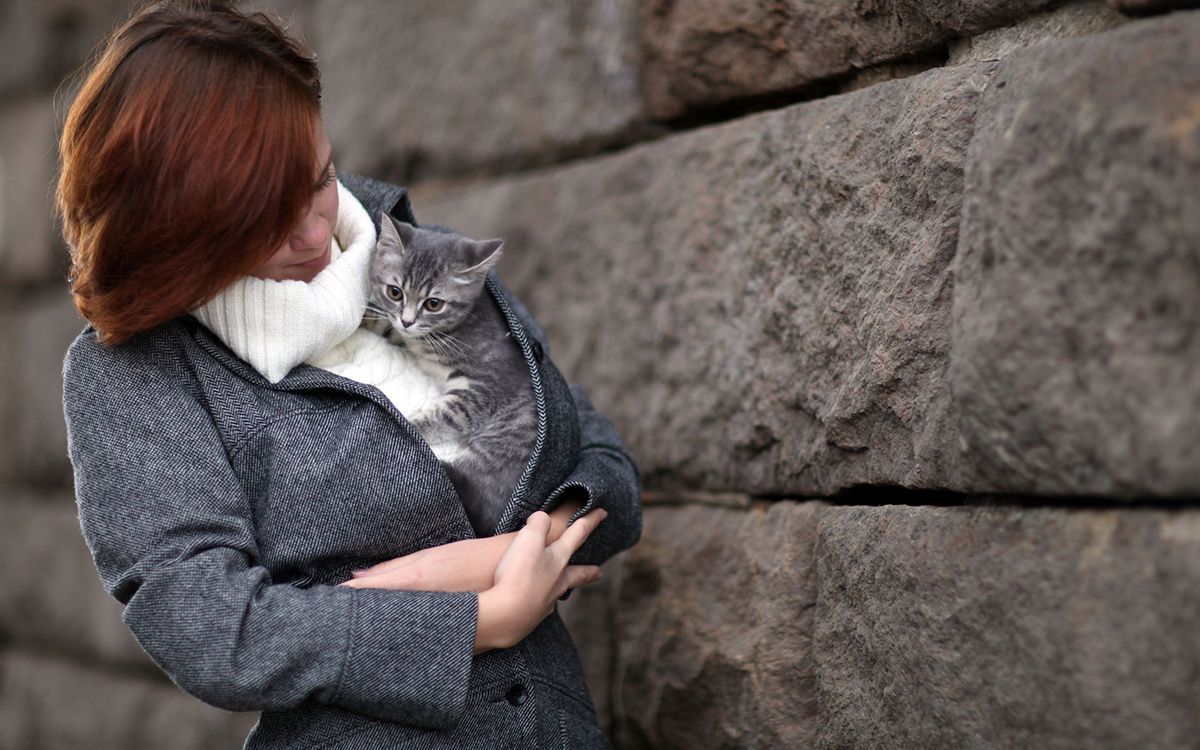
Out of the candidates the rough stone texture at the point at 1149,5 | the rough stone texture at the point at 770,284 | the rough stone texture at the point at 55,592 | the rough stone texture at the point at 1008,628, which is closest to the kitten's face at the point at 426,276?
the rough stone texture at the point at 770,284

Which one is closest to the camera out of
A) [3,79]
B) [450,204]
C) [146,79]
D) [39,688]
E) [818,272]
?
[146,79]

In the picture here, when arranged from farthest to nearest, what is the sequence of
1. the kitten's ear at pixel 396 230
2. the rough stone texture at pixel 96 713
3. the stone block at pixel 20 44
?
the stone block at pixel 20 44, the rough stone texture at pixel 96 713, the kitten's ear at pixel 396 230

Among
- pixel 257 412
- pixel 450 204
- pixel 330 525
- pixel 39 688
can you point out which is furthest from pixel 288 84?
pixel 39 688

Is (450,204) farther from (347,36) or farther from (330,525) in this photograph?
(330,525)

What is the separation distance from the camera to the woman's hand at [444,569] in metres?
1.62

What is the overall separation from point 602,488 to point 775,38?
2.76 feet

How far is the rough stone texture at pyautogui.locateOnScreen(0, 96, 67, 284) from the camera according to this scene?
4.59 m

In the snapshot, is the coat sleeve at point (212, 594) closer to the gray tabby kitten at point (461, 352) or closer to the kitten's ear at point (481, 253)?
the gray tabby kitten at point (461, 352)

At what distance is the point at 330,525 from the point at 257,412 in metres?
0.19

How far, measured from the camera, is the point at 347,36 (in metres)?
3.41

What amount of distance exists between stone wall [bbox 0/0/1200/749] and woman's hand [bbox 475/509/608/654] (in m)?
0.40

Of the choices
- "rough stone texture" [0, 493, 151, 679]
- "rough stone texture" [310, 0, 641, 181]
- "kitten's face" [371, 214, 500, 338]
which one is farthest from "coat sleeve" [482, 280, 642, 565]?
"rough stone texture" [0, 493, 151, 679]

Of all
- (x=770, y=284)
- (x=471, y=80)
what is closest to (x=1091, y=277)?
(x=770, y=284)

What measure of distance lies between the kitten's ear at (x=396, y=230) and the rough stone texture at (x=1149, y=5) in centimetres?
119
